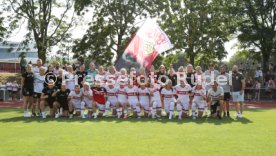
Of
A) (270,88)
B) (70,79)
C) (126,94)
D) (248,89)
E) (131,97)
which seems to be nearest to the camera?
(131,97)

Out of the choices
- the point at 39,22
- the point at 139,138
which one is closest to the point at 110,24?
the point at 39,22

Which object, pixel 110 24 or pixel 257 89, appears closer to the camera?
pixel 257 89

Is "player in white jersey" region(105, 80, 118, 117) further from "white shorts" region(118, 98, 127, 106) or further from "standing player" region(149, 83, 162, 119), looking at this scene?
"standing player" region(149, 83, 162, 119)

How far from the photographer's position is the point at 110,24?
37.8 m

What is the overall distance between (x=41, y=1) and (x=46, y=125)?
27.0 meters

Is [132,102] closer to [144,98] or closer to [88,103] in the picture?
[144,98]

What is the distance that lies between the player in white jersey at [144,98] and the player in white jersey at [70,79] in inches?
108

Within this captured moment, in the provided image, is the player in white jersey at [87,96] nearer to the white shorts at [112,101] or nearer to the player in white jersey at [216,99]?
the white shorts at [112,101]

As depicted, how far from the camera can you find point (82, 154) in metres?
7.66

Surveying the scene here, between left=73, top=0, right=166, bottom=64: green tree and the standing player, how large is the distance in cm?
2215

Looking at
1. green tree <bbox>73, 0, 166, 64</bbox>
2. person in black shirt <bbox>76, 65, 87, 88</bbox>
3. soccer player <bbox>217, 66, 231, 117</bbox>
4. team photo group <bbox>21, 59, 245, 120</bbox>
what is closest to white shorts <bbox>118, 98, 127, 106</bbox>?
team photo group <bbox>21, 59, 245, 120</bbox>

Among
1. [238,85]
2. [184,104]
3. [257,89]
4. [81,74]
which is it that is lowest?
[184,104]

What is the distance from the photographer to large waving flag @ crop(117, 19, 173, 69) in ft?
47.4

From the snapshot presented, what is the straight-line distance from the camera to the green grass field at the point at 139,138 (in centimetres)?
793
